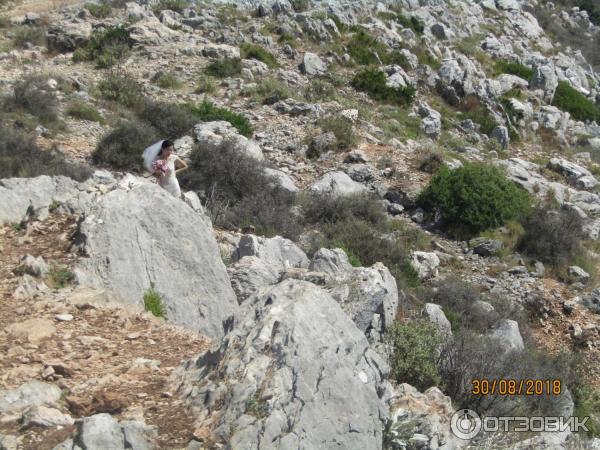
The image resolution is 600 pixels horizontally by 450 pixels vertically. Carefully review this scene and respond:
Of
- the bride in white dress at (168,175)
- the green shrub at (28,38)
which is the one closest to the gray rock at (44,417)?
the bride in white dress at (168,175)

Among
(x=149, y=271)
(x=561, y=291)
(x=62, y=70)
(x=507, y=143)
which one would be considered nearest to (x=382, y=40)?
(x=507, y=143)

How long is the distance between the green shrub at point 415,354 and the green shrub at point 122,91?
31.6ft

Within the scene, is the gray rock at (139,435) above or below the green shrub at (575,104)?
above

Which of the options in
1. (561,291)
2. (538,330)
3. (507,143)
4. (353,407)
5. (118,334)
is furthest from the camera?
(507,143)

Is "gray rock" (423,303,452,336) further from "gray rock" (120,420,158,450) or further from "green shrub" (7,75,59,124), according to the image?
"green shrub" (7,75,59,124)

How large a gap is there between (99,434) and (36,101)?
10445 millimetres

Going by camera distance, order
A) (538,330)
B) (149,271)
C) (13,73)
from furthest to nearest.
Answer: (13,73) → (538,330) → (149,271)

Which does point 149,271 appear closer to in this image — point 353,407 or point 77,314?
point 77,314

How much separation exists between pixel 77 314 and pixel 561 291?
7764mm

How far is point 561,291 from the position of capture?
34.3 feet

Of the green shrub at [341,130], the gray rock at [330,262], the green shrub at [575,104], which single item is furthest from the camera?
the green shrub at [575,104]

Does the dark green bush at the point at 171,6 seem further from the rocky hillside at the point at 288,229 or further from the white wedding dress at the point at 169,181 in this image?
the white wedding dress at the point at 169,181

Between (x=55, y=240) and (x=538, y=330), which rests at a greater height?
(x=55, y=240)
